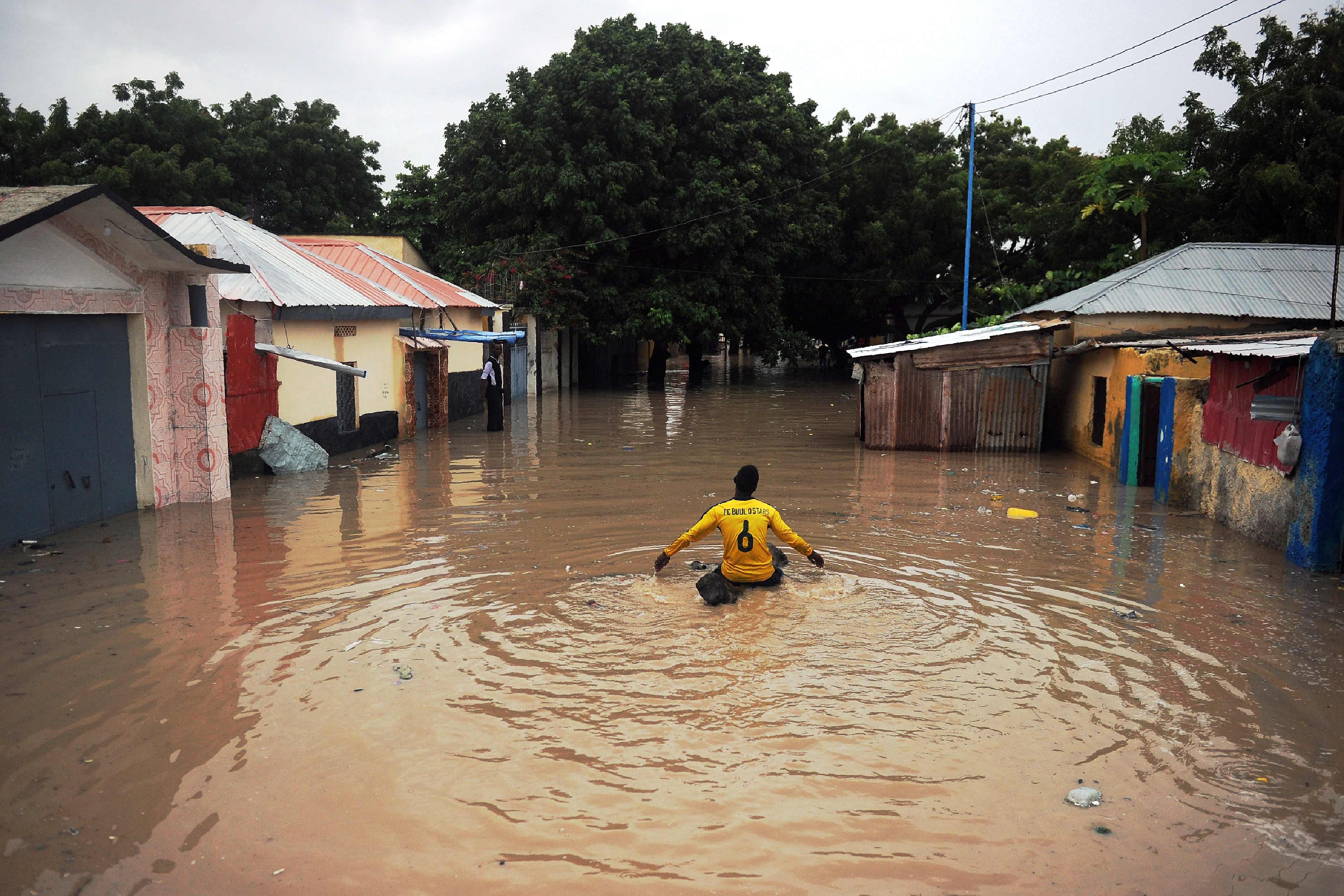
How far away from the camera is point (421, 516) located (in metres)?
12.8

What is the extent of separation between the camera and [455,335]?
22.9m

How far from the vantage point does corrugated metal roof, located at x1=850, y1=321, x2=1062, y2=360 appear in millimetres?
19031

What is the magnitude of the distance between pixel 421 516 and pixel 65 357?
445cm

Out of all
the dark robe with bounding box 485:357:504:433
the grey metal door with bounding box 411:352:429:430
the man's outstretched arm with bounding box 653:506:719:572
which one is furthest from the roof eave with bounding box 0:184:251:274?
the grey metal door with bounding box 411:352:429:430

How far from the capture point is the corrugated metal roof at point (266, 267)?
53.1 ft

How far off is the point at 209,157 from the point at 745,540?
3749cm

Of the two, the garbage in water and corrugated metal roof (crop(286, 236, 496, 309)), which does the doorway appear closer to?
the garbage in water

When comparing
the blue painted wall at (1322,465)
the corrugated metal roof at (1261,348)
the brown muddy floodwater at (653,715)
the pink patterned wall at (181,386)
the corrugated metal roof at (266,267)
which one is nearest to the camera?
the brown muddy floodwater at (653,715)

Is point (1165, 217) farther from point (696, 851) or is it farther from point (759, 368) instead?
point (759, 368)

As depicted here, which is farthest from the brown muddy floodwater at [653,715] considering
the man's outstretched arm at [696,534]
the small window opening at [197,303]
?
the small window opening at [197,303]

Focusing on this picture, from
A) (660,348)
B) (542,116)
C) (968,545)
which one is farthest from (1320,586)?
(660,348)

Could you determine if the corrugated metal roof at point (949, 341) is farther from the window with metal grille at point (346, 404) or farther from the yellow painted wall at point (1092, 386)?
the window with metal grille at point (346, 404)

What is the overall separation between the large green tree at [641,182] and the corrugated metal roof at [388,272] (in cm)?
545

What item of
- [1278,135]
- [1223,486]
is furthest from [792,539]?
[1278,135]
